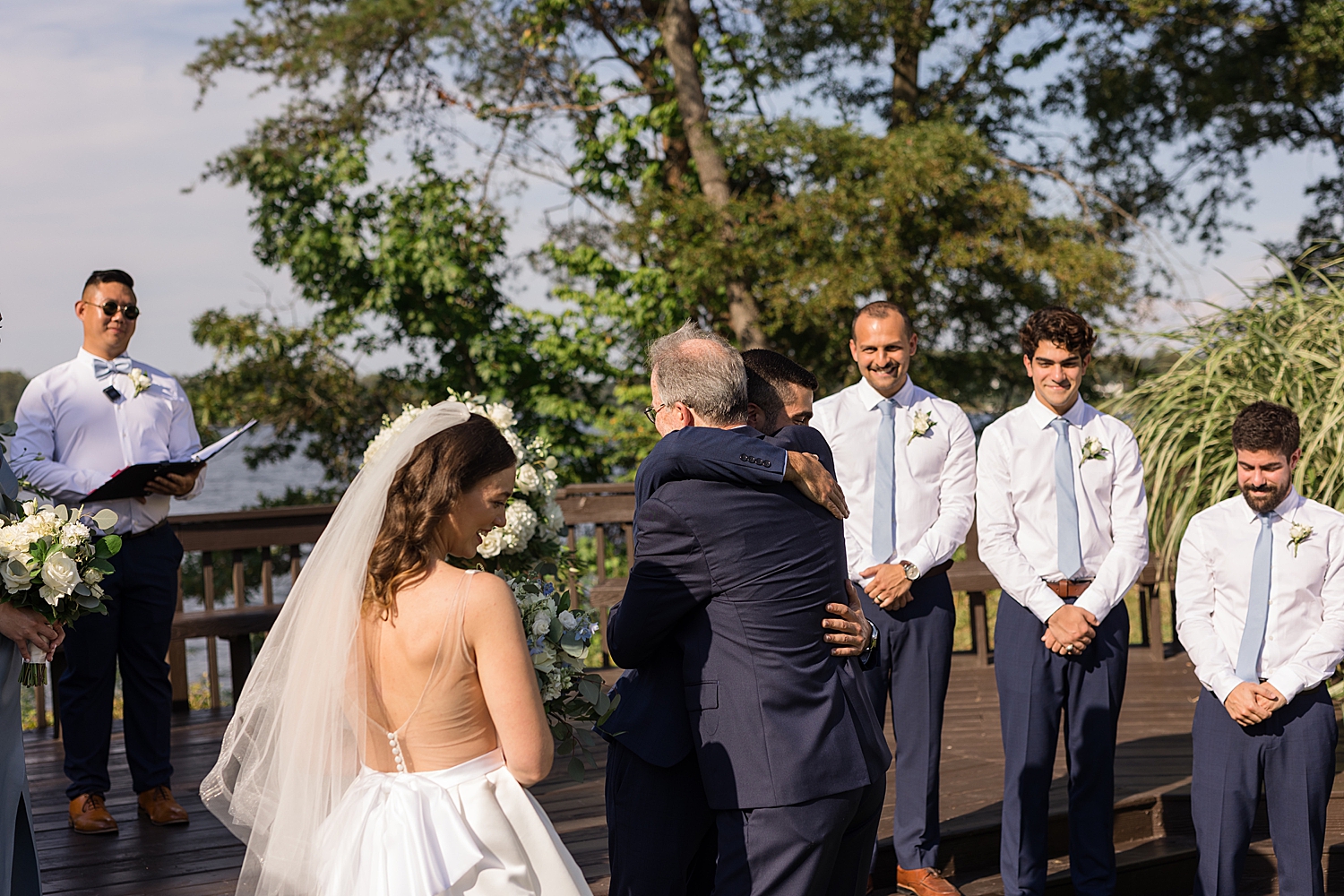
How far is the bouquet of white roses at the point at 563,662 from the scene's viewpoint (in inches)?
104

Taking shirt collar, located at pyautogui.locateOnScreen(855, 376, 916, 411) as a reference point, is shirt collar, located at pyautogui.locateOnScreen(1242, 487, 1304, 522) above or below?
below

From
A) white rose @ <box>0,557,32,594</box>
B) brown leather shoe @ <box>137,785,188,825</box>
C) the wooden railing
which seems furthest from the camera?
the wooden railing

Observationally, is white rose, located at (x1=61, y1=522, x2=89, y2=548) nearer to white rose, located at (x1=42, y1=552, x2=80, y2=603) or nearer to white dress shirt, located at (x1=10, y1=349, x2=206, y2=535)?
white rose, located at (x1=42, y1=552, x2=80, y2=603)

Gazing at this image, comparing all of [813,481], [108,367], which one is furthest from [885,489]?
[108,367]

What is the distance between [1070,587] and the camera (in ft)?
12.6

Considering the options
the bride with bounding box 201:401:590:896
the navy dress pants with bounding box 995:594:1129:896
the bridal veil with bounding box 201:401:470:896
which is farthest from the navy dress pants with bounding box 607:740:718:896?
the navy dress pants with bounding box 995:594:1129:896

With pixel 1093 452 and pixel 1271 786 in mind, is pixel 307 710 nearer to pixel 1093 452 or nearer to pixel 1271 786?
pixel 1093 452

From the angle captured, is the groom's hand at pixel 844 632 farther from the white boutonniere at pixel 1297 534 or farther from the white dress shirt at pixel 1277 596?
the white boutonniere at pixel 1297 534

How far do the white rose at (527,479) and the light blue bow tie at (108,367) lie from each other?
5.28ft

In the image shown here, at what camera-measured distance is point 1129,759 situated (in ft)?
17.0

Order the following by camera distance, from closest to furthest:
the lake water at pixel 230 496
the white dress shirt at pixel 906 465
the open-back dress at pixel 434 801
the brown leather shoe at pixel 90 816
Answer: the open-back dress at pixel 434 801, the white dress shirt at pixel 906 465, the brown leather shoe at pixel 90 816, the lake water at pixel 230 496

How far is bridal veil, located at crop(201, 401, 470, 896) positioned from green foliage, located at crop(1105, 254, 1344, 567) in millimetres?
4827

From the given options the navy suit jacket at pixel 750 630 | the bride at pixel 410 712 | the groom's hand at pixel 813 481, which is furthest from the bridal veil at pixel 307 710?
the groom's hand at pixel 813 481

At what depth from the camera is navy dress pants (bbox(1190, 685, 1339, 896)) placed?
349 centimetres
